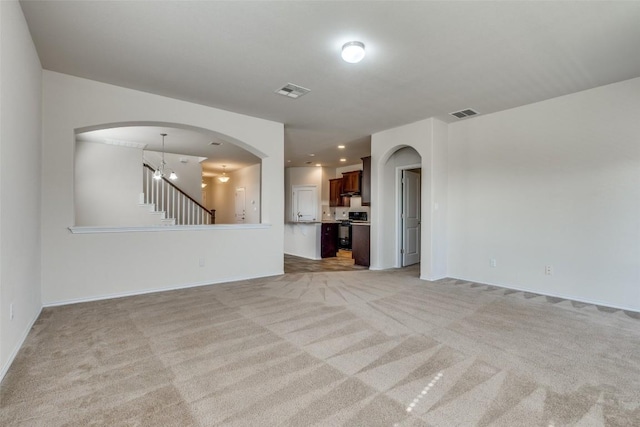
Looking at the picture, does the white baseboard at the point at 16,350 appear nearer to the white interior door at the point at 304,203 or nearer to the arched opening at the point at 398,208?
the arched opening at the point at 398,208

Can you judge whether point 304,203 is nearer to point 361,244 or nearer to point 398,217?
point 361,244

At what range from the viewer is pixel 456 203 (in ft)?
16.5

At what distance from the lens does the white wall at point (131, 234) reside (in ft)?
10.9

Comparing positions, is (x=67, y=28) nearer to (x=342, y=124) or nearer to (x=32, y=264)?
(x=32, y=264)

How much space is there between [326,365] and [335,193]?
7.11 m

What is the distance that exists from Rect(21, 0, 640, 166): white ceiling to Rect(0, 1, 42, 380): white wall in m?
0.36

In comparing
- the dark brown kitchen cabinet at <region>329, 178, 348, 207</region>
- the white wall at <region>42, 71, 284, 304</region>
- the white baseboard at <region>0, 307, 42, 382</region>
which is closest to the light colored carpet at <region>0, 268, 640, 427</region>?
the white baseboard at <region>0, 307, 42, 382</region>

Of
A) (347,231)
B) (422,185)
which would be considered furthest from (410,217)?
(347,231)

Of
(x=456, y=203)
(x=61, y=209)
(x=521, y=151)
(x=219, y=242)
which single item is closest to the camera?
(x=61, y=209)

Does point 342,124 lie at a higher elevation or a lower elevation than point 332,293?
higher

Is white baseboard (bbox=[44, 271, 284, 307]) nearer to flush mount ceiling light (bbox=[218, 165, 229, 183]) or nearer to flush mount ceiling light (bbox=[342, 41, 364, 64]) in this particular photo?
flush mount ceiling light (bbox=[342, 41, 364, 64])

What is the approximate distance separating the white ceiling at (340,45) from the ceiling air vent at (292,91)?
0.11 m

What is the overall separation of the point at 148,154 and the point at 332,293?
616cm

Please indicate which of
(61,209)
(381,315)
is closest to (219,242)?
(61,209)
